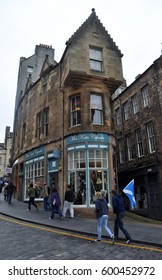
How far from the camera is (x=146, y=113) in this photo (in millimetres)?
19625

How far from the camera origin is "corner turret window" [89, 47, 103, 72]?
52.4ft

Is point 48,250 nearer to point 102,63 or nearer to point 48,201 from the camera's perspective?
point 48,201

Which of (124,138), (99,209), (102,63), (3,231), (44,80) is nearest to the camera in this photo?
(99,209)

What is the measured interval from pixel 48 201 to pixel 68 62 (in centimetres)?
959

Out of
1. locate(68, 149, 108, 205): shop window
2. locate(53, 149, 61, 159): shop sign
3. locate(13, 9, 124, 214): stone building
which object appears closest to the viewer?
locate(68, 149, 108, 205): shop window

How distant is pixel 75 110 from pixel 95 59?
4.24 m

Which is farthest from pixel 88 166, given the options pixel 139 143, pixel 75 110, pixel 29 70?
pixel 29 70

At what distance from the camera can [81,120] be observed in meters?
14.8

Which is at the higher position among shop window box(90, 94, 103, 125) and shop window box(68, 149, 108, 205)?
shop window box(90, 94, 103, 125)

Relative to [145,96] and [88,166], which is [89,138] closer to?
[88,166]

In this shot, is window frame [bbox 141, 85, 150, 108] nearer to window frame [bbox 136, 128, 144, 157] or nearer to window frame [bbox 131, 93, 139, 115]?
window frame [bbox 131, 93, 139, 115]

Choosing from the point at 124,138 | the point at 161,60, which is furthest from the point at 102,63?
the point at 124,138

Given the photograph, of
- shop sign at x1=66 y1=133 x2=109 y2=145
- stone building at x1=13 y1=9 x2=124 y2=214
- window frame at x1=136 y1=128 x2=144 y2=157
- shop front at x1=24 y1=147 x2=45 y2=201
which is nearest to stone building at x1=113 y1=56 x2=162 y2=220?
window frame at x1=136 y1=128 x2=144 y2=157

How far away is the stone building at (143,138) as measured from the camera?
17812 mm
